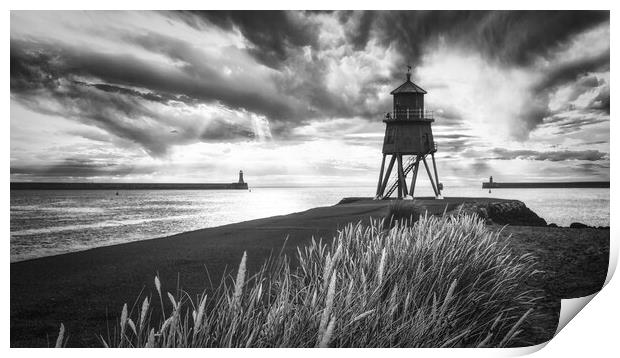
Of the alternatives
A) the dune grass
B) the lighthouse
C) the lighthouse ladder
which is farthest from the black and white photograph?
the lighthouse ladder

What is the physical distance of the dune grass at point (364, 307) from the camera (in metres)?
1.52

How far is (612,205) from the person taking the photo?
436 centimetres

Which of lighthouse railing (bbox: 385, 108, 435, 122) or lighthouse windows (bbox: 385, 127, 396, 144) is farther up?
lighthouse railing (bbox: 385, 108, 435, 122)

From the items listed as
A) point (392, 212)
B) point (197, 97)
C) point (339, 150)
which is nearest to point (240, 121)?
point (197, 97)

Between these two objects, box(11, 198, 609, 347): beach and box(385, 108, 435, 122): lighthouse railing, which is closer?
box(11, 198, 609, 347): beach

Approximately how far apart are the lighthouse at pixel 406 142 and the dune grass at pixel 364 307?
2.28 metres

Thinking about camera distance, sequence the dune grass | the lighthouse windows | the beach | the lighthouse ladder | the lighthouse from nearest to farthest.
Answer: the dune grass → the beach → the lighthouse → the lighthouse windows → the lighthouse ladder

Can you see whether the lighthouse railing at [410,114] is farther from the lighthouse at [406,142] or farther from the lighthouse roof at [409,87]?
the lighthouse roof at [409,87]

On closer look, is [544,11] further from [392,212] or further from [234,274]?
[234,274]

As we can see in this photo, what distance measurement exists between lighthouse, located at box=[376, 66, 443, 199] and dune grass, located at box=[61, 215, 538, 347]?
228 cm

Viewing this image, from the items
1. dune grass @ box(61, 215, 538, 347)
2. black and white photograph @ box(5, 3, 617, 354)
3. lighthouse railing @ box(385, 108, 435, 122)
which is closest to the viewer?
dune grass @ box(61, 215, 538, 347)

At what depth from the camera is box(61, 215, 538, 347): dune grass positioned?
1.52m

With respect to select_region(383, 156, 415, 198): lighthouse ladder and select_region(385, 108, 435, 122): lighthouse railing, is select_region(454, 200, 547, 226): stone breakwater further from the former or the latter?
select_region(383, 156, 415, 198): lighthouse ladder

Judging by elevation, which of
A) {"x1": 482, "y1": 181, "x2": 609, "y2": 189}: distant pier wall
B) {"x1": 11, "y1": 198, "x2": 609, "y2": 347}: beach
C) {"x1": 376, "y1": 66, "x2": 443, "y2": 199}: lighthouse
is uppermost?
{"x1": 376, "y1": 66, "x2": 443, "y2": 199}: lighthouse
